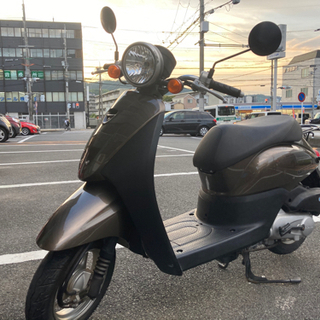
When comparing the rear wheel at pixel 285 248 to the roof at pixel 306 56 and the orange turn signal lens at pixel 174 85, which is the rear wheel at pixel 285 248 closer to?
the orange turn signal lens at pixel 174 85

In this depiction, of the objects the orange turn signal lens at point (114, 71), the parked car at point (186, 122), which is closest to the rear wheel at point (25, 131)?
the parked car at point (186, 122)

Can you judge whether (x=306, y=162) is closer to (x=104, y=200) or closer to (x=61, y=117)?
(x=104, y=200)

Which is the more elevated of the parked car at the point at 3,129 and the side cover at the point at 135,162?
the side cover at the point at 135,162

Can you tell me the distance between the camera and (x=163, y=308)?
192 centimetres

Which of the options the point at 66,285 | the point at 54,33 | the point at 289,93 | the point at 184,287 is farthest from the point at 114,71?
the point at 289,93


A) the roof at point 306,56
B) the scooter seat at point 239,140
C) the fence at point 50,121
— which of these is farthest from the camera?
the roof at point 306,56

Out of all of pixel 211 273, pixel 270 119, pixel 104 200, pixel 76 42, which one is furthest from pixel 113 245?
Result: pixel 76 42

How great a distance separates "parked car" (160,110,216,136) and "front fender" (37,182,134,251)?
16.0m

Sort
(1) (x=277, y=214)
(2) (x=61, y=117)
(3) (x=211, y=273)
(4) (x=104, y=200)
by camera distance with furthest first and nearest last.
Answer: (2) (x=61, y=117)
(3) (x=211, y=273)
(1) (x=277, y=214)
(4) (x=104, y=200)

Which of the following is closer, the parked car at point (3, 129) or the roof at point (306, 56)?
the parked car at point (3, 129)

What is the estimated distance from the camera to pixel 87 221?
1.53 meters

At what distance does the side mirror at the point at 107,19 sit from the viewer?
6.43 feet

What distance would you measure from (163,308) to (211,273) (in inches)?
21.8

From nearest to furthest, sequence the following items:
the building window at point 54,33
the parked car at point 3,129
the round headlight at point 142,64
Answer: the round headlight at point 142,64 < the parked car at point 3,129 < the building window at point 54,33
